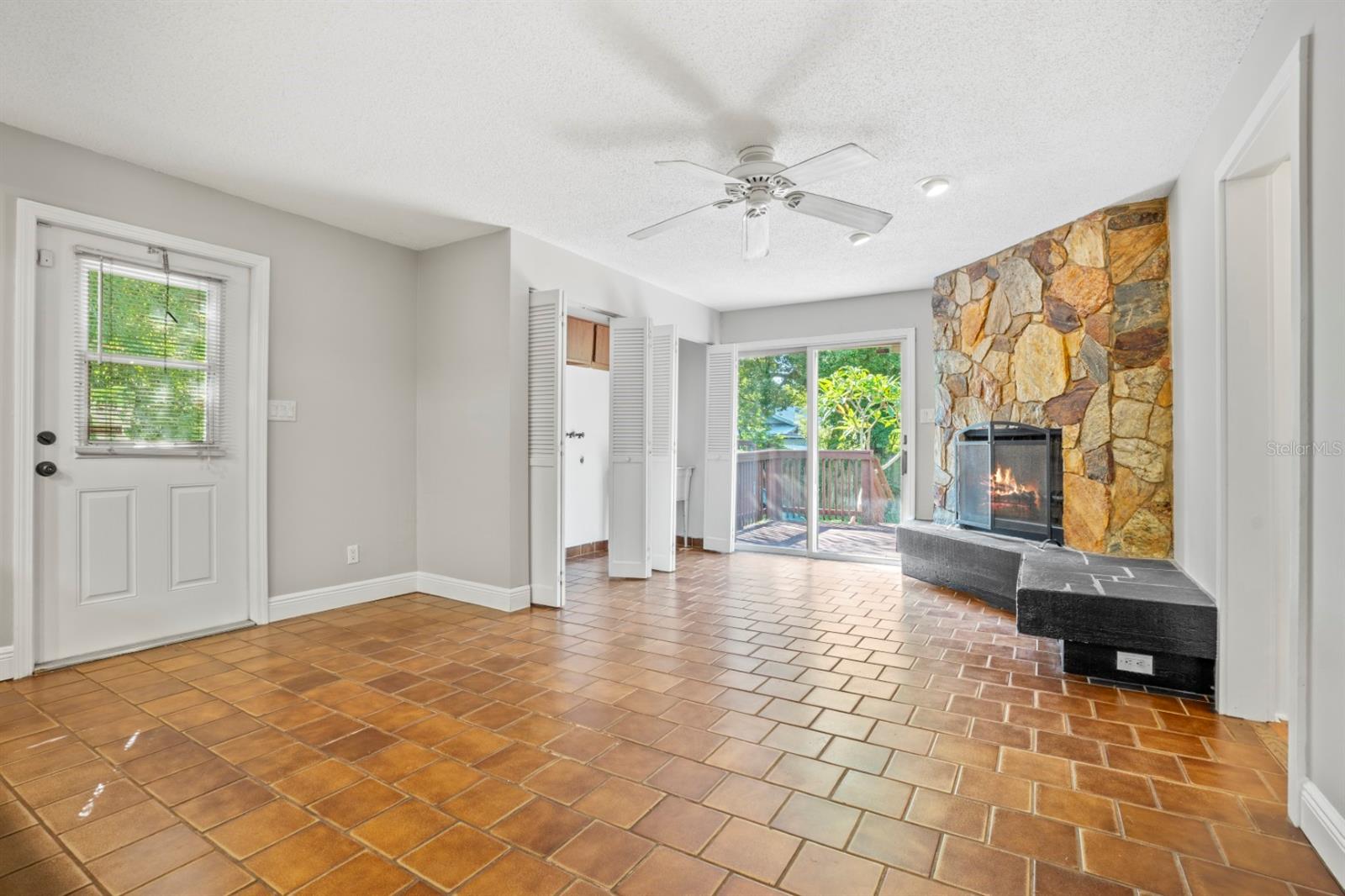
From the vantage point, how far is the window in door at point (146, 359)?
3.06 metres

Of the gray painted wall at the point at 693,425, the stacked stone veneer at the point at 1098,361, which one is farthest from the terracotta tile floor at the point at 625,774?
the gray painted wall at the point at 693,425

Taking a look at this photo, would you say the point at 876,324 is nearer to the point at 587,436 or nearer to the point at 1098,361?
the point at 1098,361

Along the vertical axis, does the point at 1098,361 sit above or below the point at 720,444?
above

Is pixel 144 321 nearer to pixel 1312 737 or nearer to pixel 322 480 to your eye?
pixel 322 480

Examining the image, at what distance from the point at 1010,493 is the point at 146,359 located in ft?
17.0

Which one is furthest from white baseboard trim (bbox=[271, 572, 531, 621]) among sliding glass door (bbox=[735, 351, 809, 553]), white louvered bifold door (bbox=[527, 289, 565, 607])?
sliding glass door (bbox=[735, 351, 809, 553])

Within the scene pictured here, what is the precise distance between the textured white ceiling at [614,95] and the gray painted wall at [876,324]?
1.76m

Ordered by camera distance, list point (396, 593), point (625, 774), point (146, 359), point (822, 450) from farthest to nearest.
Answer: point (822, 450)
point (396, 593)
point (146, 359)
point (625, 774)

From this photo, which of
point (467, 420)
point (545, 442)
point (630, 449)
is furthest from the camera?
point (630, 449)

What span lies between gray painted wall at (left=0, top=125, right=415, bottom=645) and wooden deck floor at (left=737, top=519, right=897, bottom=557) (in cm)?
328

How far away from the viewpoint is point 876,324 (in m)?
5.74

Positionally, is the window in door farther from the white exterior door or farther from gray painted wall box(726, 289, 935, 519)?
gray painted wall box(726, 289, 935, 519)

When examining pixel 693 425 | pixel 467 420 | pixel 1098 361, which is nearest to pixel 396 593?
pixel 467 420

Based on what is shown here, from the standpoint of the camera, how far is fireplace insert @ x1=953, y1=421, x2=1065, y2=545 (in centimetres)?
403
